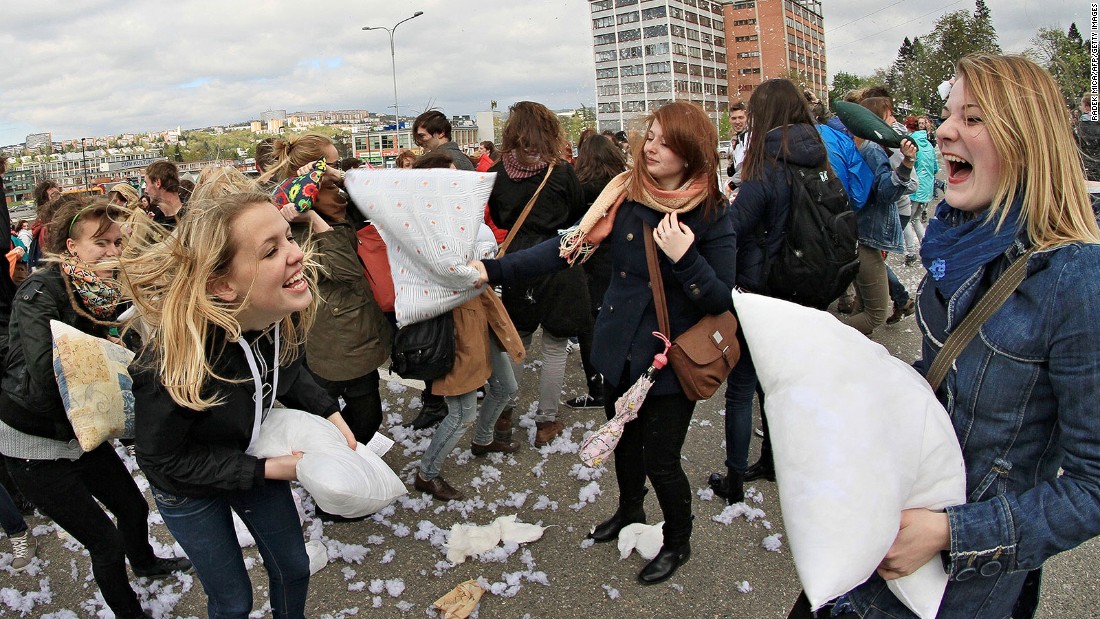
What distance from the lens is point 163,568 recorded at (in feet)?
11.4

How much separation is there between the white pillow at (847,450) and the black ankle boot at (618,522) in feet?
7.16

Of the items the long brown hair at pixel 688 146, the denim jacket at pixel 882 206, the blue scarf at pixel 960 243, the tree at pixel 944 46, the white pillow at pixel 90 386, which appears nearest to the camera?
the blue scarf at pixel 960 243

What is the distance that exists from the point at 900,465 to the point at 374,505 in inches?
61.9

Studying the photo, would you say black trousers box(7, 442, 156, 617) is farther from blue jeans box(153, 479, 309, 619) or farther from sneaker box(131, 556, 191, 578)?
blue jeans box(153, 479, 309, 619)

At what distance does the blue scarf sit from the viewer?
4.42ft

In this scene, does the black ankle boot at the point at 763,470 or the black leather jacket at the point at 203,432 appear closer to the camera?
the black leather jacket at the point at 203,432

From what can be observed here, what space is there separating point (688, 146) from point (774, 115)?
0.97 m

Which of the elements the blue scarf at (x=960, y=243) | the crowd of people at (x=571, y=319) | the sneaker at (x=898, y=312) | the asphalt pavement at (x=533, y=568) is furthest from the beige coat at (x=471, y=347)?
the sneaker at (x=898, y=312)

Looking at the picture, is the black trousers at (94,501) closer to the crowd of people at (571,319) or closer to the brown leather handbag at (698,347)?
the crowd of people at (571,319)

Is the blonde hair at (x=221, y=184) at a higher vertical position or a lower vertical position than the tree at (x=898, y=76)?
lower

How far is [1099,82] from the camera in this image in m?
3.10

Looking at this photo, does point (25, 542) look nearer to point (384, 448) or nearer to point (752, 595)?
point (384, 448)

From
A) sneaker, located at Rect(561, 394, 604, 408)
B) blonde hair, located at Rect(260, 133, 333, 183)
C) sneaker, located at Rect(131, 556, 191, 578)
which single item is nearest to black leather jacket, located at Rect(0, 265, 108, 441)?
sneaker, located at Rect(131, 556, 191, 578)

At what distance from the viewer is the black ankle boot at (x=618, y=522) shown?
3.51 m
